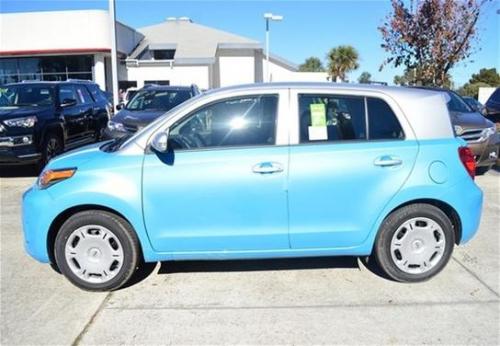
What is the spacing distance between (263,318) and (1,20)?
3303cm

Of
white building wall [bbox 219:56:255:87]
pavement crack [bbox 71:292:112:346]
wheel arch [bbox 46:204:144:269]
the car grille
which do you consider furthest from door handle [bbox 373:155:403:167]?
white building wall [bbox 219:56:255:87]

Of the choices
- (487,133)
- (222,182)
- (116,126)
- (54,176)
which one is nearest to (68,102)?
(116,126)

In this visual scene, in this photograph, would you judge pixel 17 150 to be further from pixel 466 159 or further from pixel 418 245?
pixel 466 159

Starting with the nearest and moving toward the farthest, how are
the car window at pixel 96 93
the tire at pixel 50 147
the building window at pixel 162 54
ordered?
the tire at pixel 50 147, the car window at pixel 96 93, the building window at pixel 162 54

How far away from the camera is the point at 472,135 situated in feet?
28.1

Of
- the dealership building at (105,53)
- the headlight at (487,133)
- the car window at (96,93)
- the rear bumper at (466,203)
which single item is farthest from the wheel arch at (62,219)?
the dealership building at (105,53)

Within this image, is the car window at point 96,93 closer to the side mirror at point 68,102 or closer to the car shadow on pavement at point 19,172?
the side mirror at point 68,102

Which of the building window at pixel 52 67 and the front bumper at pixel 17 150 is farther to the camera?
the building window at pixel 52 67

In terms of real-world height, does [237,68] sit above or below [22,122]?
above

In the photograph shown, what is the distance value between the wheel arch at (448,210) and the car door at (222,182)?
1074mm

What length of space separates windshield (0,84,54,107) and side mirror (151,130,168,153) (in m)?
6.80

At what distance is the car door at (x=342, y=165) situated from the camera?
13.1 ft

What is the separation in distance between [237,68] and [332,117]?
3421 cm

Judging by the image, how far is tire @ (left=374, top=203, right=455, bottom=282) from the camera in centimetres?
414
